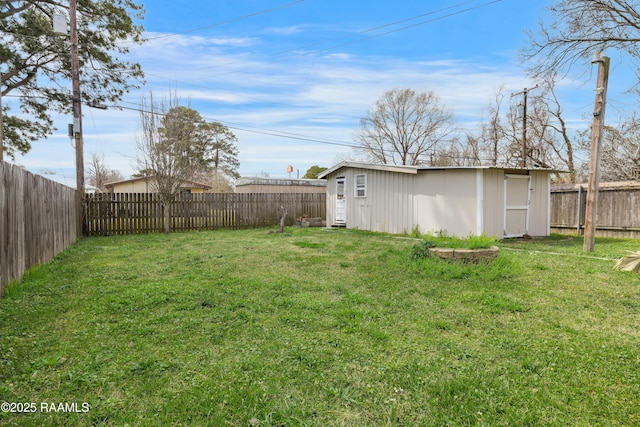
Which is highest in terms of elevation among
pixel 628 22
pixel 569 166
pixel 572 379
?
pixel 628 22

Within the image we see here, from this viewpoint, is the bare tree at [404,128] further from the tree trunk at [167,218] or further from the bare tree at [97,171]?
the tree trunk at [167,218]

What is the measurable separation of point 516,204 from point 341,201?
5.89 meters

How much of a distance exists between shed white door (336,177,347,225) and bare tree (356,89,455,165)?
15.8m

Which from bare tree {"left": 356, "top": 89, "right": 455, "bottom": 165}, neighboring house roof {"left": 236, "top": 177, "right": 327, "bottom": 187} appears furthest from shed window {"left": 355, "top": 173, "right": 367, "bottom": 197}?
bare tree {"left": 356, "top": 89, "right": 455, "bottom": 165}

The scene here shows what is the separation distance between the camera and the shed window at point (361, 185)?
12455 millimetres

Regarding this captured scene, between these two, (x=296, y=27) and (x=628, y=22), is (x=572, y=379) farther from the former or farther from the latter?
(x=296, y=27)

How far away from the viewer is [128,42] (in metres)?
14.5

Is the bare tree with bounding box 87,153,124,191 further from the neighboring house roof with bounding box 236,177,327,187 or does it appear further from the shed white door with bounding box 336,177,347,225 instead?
the shed white door with bounding box 336,177,347,225

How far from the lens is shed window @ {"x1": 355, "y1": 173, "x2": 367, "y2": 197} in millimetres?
12455

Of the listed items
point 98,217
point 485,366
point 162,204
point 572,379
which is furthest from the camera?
point 162,204

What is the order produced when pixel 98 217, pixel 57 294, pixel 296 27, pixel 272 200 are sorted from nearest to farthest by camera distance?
1. pixel 57 294
2. pixel 98 217
3. pixel 296 27
4. pixel 272 200

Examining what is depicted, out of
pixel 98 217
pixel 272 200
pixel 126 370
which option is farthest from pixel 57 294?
pixel 272 200

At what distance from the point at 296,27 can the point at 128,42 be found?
22.6ft

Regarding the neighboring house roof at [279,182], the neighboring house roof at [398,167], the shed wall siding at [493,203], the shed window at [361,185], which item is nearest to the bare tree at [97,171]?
the neighboring house roof at [279,182]
